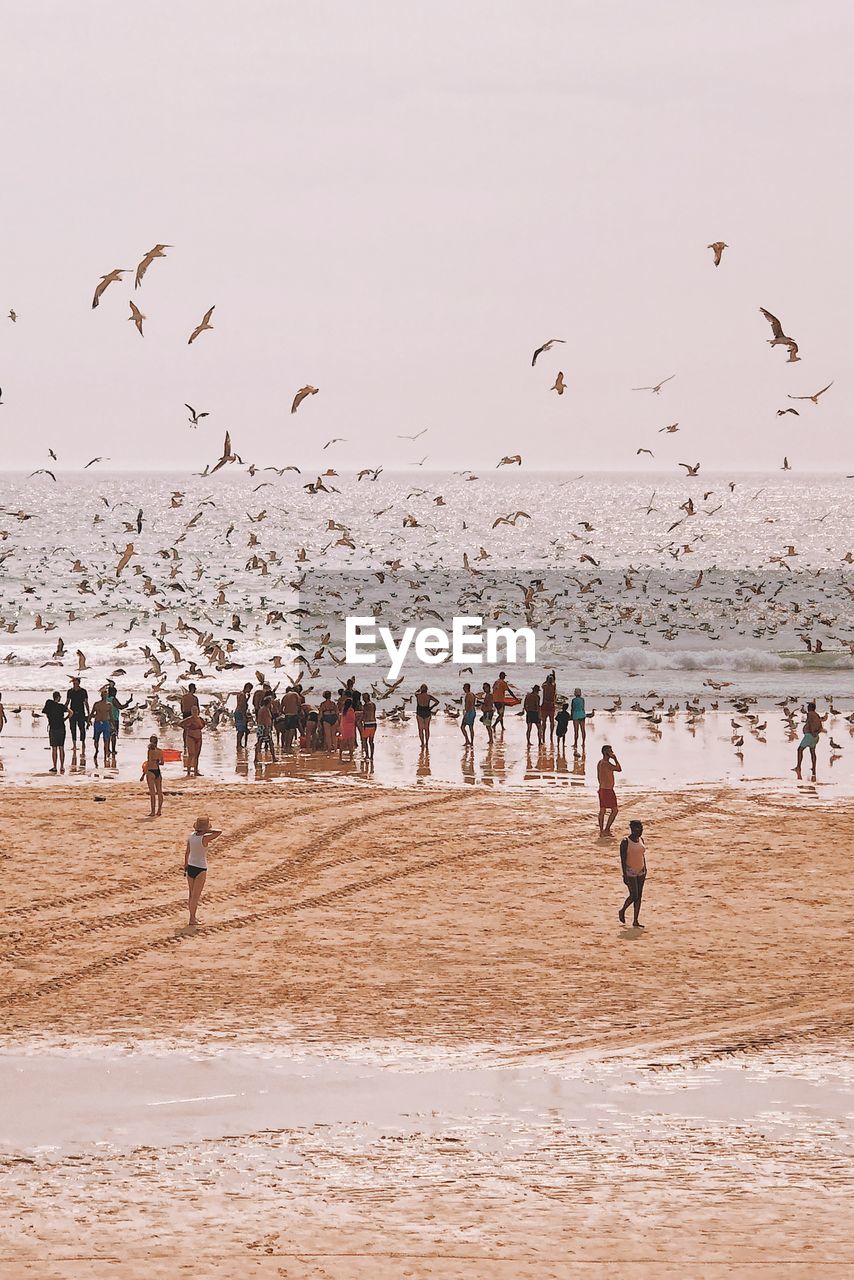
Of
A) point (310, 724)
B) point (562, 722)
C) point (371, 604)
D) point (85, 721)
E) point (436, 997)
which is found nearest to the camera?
point (436, 997)

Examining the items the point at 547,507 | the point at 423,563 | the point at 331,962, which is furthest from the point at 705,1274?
the point at 547,507

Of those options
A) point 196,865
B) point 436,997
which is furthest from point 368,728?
point 436,997

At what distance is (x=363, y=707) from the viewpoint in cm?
2769

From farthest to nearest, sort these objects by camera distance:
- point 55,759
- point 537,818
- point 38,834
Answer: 1. point 55,759
2. point 537,818
3. point 38,834

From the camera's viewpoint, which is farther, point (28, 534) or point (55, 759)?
point (28, 534)

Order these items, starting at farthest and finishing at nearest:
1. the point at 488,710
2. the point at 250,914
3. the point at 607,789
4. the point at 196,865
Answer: the point at 488,710 → the point at 607,789 → the point at 250,914 → the point at 196,865

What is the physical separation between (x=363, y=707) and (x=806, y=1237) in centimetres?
1941

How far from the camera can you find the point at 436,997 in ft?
44.9

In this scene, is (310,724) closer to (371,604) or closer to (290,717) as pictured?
(290,717)

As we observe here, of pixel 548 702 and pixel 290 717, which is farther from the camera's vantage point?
pixel 548 702

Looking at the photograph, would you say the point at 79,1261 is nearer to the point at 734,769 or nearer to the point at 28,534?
the point at 734,769

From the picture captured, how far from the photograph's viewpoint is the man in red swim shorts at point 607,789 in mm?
19859

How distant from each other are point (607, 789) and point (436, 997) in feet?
22.9

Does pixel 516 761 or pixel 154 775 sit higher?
pixel 154 775
